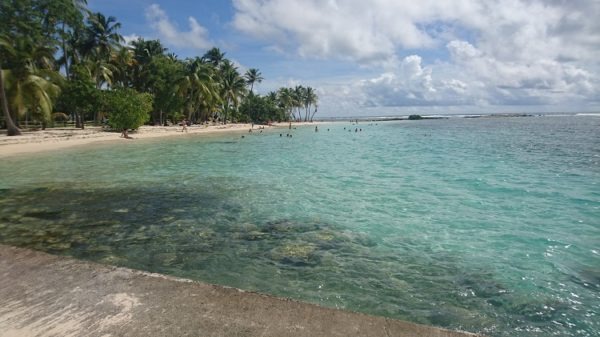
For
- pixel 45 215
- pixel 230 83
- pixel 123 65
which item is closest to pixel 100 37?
pixel 123 65

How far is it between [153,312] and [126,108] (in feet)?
136

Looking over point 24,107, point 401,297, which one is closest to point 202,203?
point 401,297

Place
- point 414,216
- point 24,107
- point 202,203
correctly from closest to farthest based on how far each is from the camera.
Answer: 1. point 414,216
2. point 202,203
3. point 24,107

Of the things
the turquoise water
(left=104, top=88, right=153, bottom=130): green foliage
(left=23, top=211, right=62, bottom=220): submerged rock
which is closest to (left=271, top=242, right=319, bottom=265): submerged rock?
the turquoise water

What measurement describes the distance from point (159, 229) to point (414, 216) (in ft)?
21.4

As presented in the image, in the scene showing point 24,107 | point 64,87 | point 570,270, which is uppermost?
point 64,87

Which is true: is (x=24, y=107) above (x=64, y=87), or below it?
below

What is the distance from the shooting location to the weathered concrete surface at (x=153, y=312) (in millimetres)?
3152

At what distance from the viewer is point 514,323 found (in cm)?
459

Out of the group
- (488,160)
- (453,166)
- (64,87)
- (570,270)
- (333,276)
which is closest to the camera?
(333,276)

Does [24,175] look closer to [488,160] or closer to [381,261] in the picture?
[381,261]

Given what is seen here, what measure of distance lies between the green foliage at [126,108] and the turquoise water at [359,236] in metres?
25.7

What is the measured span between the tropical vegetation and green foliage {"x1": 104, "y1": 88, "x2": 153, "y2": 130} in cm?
11

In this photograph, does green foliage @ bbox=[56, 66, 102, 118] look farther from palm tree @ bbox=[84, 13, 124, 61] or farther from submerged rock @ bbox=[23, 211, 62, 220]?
submerged rock @ bbox=[23, 211, 62, 220]
